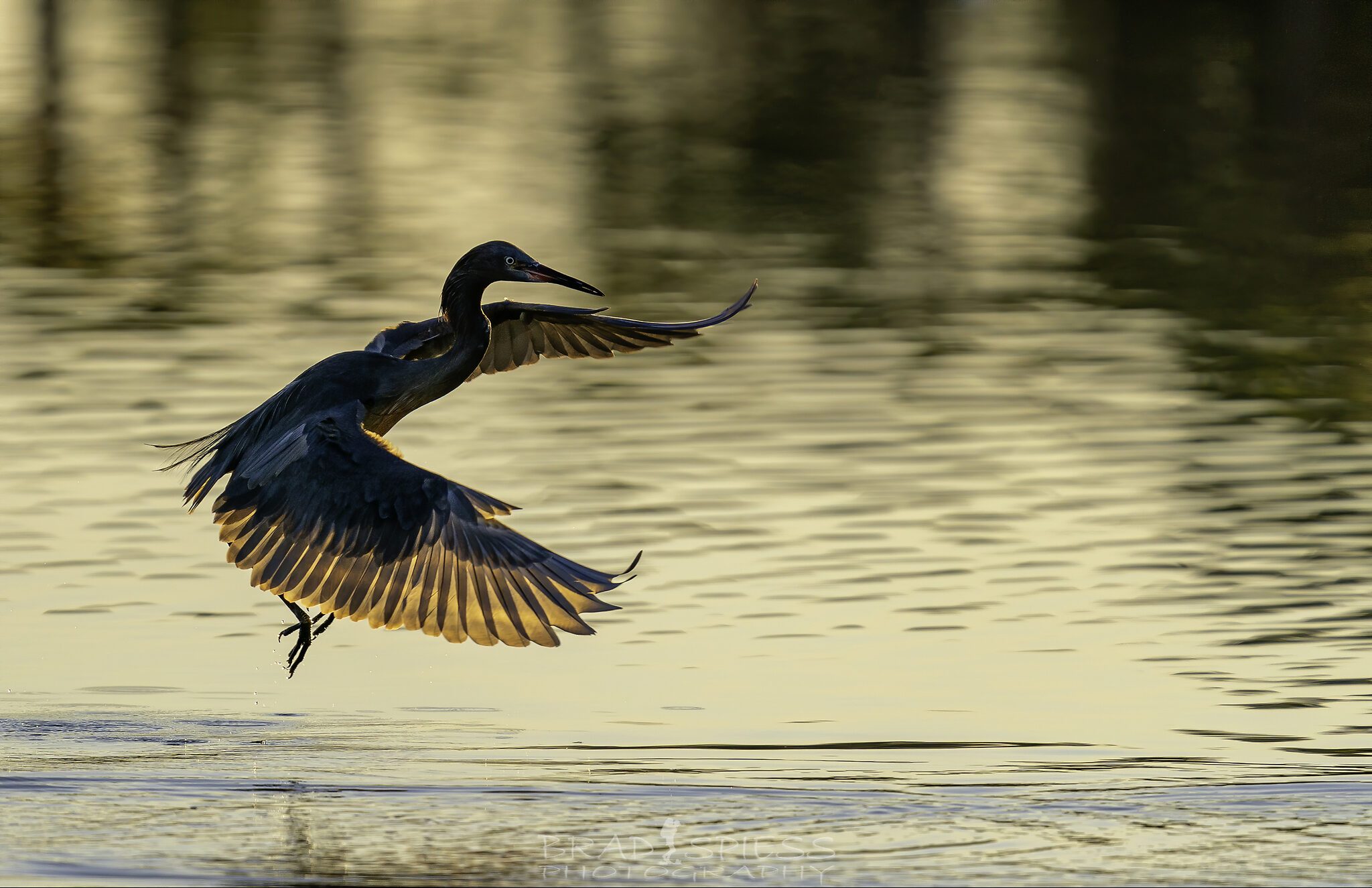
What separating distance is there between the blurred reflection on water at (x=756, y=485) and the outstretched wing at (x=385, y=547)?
2.57 ft

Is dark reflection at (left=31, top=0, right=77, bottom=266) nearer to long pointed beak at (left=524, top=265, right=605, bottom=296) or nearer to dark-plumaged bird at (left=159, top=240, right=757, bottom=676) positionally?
dark-plumaged bird at (left=159, top=240, right=757, bottom=676)

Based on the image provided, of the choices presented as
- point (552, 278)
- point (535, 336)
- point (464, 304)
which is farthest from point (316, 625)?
point (552, 278)

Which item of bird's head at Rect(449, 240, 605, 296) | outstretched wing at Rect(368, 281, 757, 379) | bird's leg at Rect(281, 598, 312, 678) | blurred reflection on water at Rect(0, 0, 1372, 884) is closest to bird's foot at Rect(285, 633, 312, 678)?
bird's leg at Rect(281, 598, 312, 678)

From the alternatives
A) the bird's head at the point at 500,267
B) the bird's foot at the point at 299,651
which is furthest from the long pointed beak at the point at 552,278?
the bird's foot at the point at 299,651

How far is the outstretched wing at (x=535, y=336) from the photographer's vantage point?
11508 millimetres

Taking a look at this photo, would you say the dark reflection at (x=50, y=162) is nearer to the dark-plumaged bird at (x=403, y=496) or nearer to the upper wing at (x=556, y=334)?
the upper wing at (x=556, y=334)

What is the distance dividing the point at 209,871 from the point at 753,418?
8.98 meters

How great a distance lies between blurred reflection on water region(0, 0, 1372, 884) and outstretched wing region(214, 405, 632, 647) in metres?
0.78

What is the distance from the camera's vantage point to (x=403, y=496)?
9.96 m

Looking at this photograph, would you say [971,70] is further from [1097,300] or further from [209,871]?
[209,871]

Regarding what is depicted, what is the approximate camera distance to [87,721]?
10930mm

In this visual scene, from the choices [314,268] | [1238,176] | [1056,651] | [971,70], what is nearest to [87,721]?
[1056,651]

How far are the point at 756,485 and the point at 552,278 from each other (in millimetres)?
4764

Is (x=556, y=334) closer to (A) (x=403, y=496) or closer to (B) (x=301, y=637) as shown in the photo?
(B) (x=301, y=637)
